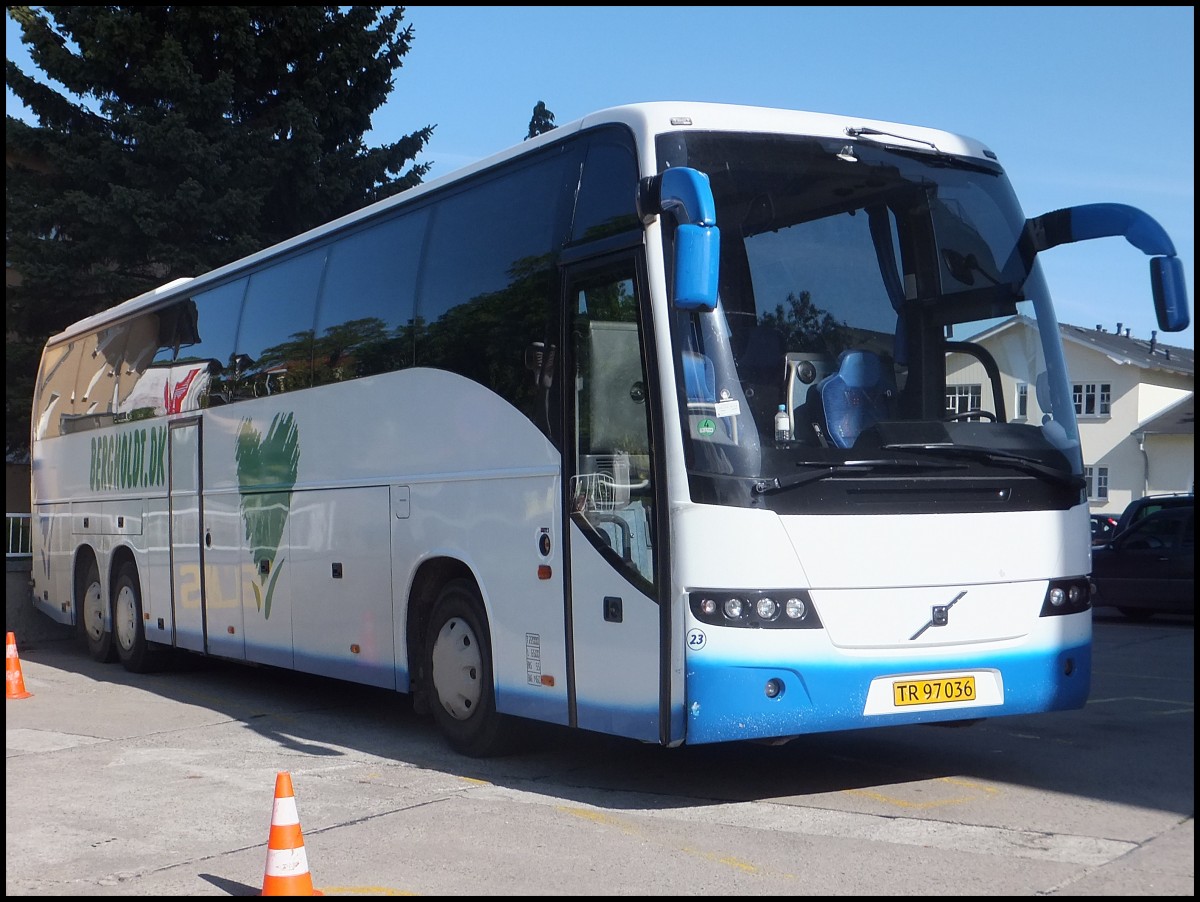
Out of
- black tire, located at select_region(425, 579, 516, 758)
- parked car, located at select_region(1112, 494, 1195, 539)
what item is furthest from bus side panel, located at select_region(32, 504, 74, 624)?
parked car, located at select_region(1112, 494, 1195, 539)

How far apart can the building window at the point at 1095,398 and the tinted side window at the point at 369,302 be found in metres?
43.6

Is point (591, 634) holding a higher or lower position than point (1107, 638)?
higher

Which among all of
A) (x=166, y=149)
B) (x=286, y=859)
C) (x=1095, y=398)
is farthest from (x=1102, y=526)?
(x=286, y=859)

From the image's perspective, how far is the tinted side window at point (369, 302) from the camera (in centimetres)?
1001

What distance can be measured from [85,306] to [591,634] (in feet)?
64.3

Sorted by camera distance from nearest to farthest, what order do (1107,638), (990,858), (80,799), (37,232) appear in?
(990,858) → (80,799) → (1107,638) → (37,232)

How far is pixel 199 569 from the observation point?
13758 millimetres

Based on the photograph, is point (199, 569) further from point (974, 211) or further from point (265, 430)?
point (974, 211)

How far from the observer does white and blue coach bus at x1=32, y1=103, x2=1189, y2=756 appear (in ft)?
22.9

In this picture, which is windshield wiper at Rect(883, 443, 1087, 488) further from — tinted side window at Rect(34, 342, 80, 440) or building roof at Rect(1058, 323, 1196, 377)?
building roof at Rect(1058, 323, 1196, 377)

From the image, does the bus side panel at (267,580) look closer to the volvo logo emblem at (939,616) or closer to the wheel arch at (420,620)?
the wheel arch at (420,620)

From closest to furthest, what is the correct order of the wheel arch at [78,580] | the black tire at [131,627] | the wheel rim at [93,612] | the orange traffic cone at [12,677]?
the orange traffic cone at [12,677] → the black tire at [131,627] → the wheel rim at [93,612] → the wheel arch at [78,580]

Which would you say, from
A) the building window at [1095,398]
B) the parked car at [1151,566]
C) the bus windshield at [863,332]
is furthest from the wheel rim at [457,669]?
the building window at [1095,398]

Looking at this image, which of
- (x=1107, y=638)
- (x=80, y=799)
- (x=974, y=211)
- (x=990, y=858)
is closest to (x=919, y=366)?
(x=974, y=211)
